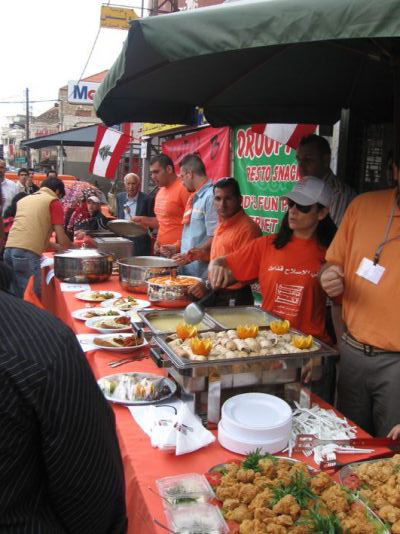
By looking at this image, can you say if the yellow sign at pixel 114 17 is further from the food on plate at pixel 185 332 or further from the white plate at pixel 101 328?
the food on plate at pixel 185 332

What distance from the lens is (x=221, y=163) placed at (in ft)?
22.0

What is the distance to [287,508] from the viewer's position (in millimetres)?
1165

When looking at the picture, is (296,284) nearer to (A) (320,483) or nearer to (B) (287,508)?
(A) (320,483)

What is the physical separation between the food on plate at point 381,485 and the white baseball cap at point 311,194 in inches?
56.1

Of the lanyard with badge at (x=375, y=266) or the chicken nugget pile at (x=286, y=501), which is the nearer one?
the chicken nugget pile at (x=286, y=501)

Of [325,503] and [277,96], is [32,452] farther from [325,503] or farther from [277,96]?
[277,96]

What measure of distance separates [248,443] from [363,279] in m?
1.03

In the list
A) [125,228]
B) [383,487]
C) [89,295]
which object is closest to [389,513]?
[383,487]

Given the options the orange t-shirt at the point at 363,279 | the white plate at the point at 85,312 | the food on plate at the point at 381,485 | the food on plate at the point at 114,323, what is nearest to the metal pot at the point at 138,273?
the white plate at the point at 85,312

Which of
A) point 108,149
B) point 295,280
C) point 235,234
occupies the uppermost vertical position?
point 108,149

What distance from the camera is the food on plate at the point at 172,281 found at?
9.86ft

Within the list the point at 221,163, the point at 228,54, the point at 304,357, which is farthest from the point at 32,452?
the point at 221,163

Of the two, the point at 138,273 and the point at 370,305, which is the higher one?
the point at 370,305

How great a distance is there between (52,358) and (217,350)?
3.38 feet
